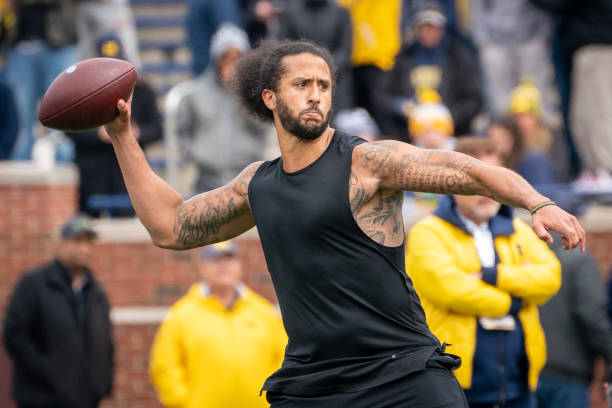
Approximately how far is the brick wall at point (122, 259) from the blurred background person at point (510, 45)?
1.70 metres

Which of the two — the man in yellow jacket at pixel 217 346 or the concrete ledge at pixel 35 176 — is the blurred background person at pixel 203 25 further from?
the man in yellow jacket at pixel 217 346

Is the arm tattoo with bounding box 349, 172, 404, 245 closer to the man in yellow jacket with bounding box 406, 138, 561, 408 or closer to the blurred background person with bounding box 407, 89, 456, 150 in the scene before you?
the man in yellow jacket with bounding box 406, 138, 561, 408

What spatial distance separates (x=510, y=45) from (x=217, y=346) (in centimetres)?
427

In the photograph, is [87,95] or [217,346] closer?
[87,95]

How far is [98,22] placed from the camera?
35.6ft

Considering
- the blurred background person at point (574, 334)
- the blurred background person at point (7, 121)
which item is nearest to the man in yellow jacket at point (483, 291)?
the blurred background person at point (574, 334)

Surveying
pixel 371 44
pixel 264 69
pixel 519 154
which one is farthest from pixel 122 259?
pixel 264 69

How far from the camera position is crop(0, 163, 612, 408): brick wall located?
350 inches

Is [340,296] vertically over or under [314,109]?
under

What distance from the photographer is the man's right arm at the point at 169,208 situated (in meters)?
4.79

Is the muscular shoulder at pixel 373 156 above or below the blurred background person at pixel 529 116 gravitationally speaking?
above

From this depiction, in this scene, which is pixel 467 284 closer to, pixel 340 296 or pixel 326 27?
pixel 340 296

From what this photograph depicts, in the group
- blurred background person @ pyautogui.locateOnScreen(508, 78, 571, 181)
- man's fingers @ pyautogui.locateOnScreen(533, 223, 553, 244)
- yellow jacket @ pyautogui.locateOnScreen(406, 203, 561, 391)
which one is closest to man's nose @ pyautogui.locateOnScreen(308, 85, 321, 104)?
man's fingers @ pyautogui.locateOnScreen(533, 223, 553, 244)

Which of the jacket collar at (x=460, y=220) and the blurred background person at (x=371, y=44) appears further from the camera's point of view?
the blurred background person at (x=371, y=44)
